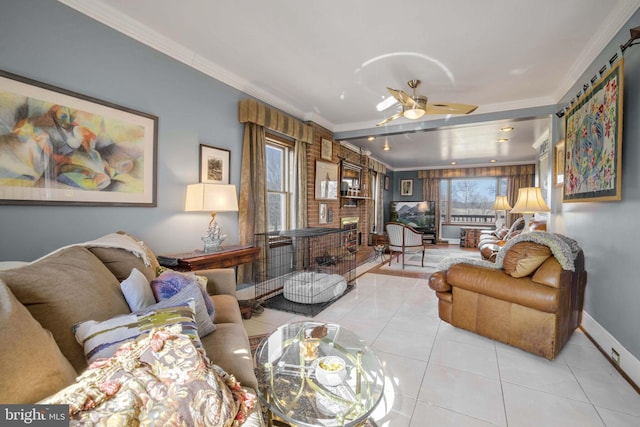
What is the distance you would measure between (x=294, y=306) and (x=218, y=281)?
1.15 meters

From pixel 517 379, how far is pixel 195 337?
6.54ft

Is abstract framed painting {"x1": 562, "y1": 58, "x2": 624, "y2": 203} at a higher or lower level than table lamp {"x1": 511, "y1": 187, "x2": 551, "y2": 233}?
higher

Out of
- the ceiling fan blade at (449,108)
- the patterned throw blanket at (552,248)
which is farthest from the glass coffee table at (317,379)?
the ceiling fan blade at (449,108)

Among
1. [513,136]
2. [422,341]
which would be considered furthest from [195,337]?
[513,136]

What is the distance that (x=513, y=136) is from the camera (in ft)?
16.9

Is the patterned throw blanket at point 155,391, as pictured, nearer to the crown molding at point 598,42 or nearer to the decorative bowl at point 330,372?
the decorative bowl at point 330,372

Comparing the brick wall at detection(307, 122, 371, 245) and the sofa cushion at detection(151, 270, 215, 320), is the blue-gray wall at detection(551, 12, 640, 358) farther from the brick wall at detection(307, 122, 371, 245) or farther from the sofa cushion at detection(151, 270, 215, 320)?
the brick wall at detection(307, 122, 371, 245)

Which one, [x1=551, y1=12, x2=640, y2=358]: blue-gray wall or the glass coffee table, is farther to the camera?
[x1=551, y1=12, x2=640, y2=358]: blue-gray wall

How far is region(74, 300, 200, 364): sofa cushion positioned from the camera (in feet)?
3.18

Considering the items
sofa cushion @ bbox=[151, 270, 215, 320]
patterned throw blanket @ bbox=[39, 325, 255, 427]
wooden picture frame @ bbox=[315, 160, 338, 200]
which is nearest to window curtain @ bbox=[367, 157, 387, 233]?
wooden picture frame @ bbox=[315, 160, 338, 200]

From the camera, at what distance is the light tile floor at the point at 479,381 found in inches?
58.0

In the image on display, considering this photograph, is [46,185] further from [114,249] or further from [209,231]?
[209,231]

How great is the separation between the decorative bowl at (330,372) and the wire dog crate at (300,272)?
157 cm

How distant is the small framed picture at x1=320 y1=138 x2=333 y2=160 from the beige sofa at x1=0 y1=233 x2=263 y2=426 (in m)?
3.35
